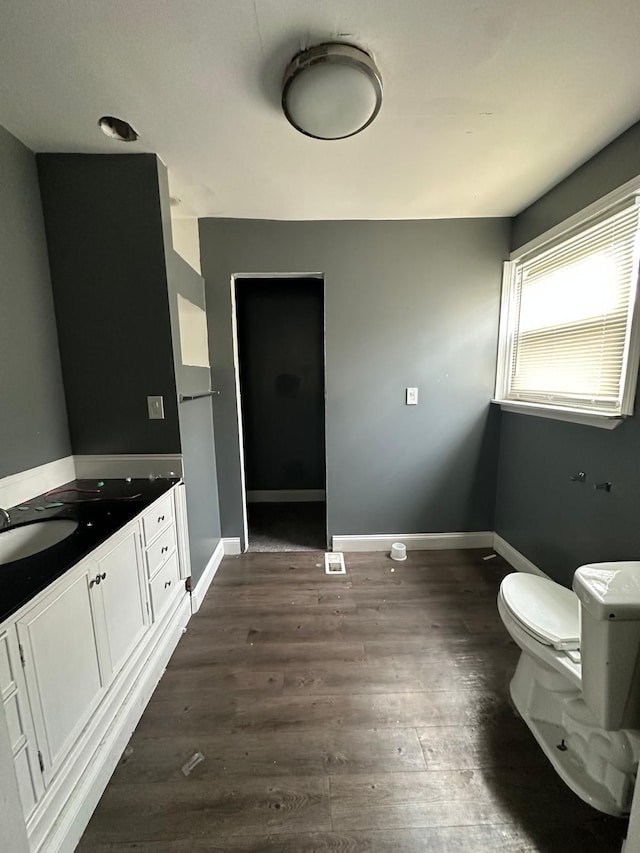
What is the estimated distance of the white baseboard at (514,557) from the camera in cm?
217

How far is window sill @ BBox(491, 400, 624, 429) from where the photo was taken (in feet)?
5.11

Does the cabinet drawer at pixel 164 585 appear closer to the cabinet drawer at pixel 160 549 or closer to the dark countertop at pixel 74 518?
the cabinet drawer at pixel 160 549

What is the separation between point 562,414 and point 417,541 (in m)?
1.41

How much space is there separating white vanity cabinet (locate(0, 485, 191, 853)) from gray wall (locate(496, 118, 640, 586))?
223 cm

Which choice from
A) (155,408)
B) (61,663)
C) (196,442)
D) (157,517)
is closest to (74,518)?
(157,517)

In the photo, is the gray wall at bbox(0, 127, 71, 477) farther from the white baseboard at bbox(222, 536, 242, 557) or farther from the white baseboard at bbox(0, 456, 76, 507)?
the white baseboard at bbox(222, 536, 242, 557)

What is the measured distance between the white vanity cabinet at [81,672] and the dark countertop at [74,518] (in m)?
0.05

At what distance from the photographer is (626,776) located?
1.04 meters

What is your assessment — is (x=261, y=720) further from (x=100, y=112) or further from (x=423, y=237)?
(x=423, y=237)

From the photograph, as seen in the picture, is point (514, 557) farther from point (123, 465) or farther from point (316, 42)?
point (316, 42)

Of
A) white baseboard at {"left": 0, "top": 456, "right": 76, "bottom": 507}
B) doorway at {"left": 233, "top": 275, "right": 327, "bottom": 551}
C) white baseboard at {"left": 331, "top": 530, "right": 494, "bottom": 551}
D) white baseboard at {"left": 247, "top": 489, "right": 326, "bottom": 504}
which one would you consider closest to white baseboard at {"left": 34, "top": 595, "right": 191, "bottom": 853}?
white baseboard at {"left": 0, "top": 456, "right": 76, "bottom": 507}

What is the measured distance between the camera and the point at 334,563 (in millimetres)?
2492

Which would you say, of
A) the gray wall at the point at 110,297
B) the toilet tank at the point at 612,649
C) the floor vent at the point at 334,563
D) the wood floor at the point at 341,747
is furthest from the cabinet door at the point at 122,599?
the toilet tank at the point at 612,649

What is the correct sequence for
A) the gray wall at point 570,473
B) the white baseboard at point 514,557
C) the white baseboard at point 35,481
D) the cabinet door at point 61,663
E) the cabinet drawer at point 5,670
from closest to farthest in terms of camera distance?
1. the cabinet drawer at point 5,670
2. the cabinet door at point 61,663
3. the white baseboard at point 35,481
4. the gray wall at point 570,473
5. the white baseboard at point 514,557
